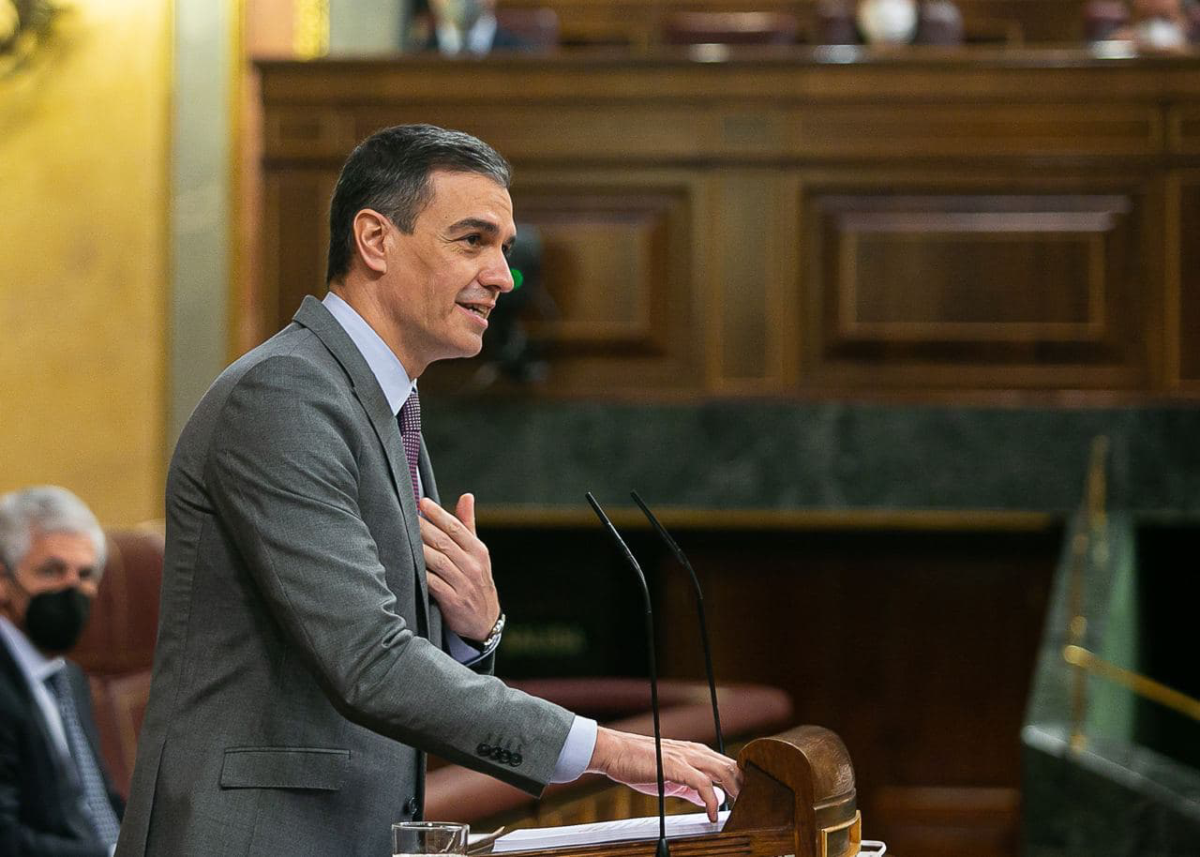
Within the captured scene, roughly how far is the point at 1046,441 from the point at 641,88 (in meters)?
1.76

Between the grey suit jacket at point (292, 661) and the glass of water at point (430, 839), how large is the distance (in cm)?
10

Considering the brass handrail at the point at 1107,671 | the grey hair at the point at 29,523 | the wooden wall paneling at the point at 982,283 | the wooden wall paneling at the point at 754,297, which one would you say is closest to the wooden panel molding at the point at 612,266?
the wooden wall paneling at the point at 754,297

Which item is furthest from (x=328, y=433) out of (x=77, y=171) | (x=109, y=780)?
(x=77, y=171)

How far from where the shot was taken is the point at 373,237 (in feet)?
5.42

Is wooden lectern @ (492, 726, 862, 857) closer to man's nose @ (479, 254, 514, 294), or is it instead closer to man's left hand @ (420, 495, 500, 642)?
man's left hand @ (420, 495, 500, 642)

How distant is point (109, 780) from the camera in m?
3.38

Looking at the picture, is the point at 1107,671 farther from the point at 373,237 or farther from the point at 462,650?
the point at 373,237

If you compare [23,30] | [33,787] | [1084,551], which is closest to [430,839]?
[33,787]

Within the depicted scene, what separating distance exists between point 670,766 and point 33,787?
79.7 inches

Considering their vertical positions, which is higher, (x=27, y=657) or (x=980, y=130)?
(x=980, y=130)

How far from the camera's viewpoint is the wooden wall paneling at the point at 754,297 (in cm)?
558

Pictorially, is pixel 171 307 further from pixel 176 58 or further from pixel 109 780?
pixel 109 780

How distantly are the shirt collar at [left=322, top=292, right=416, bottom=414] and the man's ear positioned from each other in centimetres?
5

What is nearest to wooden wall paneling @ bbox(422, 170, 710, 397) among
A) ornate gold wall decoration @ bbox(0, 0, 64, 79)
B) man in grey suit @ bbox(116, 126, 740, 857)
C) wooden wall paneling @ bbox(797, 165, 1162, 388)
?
wooden wall paneling @ bbox(797, 165, 1162, 388)
